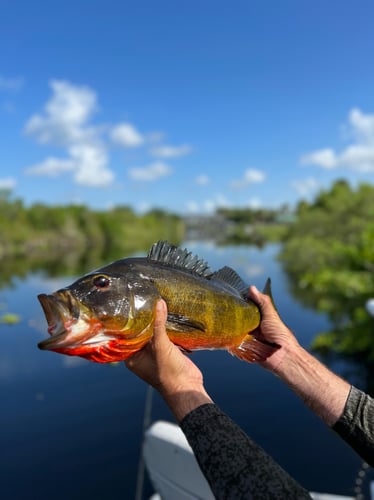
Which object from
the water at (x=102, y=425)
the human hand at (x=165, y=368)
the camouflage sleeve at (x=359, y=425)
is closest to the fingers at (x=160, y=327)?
the human hand at (x=165, y=368)

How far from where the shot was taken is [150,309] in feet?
8.48

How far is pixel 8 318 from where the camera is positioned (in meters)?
24.4

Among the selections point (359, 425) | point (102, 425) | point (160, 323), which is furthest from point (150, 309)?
point (102, 425)

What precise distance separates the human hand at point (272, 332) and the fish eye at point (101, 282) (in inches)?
60.3

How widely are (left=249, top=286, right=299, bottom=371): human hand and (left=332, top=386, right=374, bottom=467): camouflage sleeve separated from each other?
0.65m

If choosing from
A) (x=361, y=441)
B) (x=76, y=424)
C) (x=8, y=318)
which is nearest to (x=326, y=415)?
(x=361, y=441)

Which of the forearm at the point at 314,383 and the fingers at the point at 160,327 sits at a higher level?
the fingers at the point at 160,327

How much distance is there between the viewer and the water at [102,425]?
11039 millimetres

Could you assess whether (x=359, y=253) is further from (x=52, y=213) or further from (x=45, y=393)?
(x=52, y=213)

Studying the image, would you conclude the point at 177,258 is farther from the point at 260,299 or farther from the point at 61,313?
the point at 61,313

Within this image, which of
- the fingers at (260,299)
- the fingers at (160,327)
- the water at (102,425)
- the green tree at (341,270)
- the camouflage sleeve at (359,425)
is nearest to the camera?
the fingers at (160,327)

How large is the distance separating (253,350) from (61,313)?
1.75 meters

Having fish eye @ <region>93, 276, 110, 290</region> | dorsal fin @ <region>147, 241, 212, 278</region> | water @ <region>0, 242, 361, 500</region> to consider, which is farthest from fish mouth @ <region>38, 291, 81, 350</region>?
water @ <region>0, 242, 361, 500</region>

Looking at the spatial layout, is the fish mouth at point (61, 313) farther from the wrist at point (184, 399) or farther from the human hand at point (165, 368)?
the wrist at point (184, 399)
